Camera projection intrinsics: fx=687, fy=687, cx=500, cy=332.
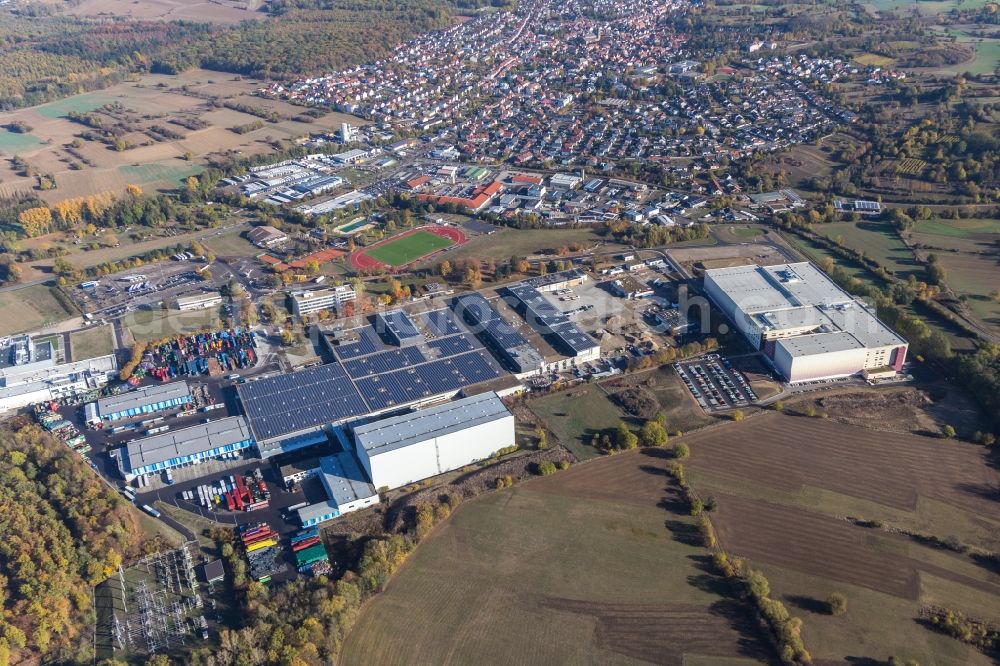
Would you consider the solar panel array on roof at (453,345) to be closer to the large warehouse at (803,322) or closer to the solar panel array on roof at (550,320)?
the solar panel array on roof at (550,320)

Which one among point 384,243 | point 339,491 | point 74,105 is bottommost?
point 339,491

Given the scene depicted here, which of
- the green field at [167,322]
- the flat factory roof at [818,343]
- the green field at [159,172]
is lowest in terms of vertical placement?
the flat factory roof at [818,343]

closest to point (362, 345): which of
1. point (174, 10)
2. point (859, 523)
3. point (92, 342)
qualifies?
point (92, 342)

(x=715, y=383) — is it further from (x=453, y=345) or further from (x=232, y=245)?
(x=232, y=245)

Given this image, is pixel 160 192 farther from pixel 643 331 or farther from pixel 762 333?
pixel 762 333

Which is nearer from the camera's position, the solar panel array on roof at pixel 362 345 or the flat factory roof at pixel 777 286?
the solar panel array on roof at pixel 362 345

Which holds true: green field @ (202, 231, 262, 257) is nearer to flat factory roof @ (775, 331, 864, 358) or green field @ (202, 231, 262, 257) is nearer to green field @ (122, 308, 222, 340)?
green field @ (122, 308, 222, 340)

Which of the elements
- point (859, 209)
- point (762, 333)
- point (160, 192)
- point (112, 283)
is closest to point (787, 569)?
point (762, 333)

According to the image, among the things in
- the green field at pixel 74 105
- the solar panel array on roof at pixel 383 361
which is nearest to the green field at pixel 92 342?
the solar panel array on roof at pixel 383 361
